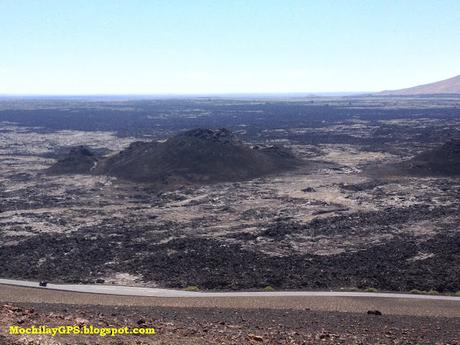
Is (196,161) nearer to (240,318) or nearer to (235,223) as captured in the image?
(235,223)

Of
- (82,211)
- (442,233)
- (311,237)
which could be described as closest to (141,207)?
(82,211)

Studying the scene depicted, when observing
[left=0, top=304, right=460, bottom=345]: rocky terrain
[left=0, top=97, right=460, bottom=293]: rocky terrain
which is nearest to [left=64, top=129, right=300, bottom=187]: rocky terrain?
[left=0, top=97, right=460, bottom=293]: rocky terrain

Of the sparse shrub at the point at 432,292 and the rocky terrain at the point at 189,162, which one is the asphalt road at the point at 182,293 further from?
the rocky terrain at the point at 189,162

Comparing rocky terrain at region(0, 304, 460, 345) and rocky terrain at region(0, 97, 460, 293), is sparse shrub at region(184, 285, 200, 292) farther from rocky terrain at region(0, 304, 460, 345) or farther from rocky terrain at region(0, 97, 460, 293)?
rocky terrain at region(0, 304, 460, 345)

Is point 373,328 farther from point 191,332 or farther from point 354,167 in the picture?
point 354,167

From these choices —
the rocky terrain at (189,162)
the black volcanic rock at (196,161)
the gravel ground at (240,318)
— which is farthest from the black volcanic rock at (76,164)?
the gravel ground at (240,318)
